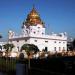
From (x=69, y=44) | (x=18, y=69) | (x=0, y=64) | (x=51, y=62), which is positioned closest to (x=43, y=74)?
(x=51, y=62)

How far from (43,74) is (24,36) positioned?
39.5m

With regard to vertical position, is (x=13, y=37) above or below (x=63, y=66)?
above

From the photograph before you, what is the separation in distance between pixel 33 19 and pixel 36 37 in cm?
582

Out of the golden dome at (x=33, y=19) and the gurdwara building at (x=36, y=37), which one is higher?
the golden dome at (x=33, y=19)

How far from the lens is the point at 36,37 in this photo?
49562mm

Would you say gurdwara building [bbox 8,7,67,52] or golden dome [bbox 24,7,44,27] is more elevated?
golden dome [bbox 24,7,44,27]

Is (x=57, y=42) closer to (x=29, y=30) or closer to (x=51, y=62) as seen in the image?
(x=29, y=30)

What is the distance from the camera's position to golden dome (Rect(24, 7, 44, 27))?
5253 centimetres

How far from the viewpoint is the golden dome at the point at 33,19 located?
2068 inches

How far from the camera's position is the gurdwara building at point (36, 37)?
49.7 meters

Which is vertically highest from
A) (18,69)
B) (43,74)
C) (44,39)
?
(44,39)

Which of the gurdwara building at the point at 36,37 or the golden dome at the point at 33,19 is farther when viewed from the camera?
the golden dome at the point at 33,19

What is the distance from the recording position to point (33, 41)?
162ft

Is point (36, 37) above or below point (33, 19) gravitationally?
below
